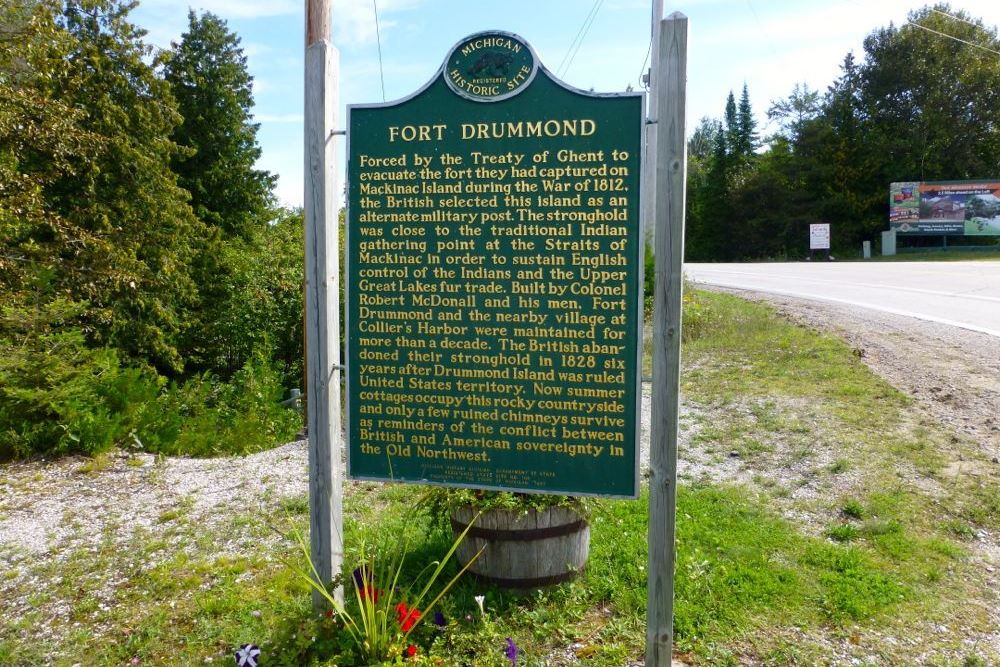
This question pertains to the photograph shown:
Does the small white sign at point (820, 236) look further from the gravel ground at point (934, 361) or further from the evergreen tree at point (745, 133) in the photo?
Result: the gravel ground at point (934, 361)

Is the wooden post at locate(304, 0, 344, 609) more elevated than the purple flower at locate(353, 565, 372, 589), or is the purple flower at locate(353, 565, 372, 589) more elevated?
the wooden post at locate(304, 0, 344, 609)

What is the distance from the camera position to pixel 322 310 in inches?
139

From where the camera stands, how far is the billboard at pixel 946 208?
3828cm

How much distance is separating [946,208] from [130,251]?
3913 centimetres

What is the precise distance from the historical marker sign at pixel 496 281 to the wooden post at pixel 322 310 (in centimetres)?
10

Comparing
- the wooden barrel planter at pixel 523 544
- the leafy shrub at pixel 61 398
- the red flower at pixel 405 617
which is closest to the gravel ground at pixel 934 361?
the wooden barrel planter at pixel 523 544

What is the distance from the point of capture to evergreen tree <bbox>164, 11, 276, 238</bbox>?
27.8 m

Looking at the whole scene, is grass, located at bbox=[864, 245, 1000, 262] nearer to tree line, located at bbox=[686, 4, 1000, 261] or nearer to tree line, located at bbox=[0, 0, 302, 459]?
tree line, located at bbox=[686, 4, 1000, 261]

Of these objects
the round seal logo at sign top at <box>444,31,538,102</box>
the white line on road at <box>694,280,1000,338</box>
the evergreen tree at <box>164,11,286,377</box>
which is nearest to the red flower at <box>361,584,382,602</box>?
the round seal logo at sign top at <box>444,31,538,102</box>

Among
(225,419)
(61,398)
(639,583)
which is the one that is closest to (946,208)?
(225,419)

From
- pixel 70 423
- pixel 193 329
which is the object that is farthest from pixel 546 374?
pixel 193 329

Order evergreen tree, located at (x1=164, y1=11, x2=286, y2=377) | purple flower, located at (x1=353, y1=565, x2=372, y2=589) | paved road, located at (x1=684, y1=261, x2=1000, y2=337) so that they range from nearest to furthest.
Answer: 1. purple flower, located at (x1=353, y1=565, x2=372, y2=589)
2. paved road, located at (x1=684, y1=261, x2=1000, y2=337)
3. evergreen tree, located at (x1=164, y1=11, x2=286, y2=377)

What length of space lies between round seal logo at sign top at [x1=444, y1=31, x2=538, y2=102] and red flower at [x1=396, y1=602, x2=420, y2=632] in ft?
7.41

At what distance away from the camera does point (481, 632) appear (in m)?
3.46
